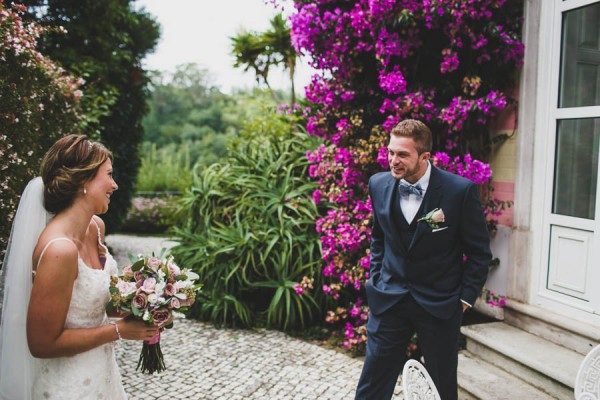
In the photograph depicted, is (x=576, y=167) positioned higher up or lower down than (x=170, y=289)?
higher up

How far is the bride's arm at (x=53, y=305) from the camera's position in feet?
5.65

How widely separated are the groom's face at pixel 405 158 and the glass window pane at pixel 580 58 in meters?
1.86

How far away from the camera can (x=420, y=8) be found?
4090mm

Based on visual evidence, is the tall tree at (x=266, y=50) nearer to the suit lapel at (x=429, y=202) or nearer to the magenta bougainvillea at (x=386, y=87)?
the magenta bougainvillea at (x=386, y=87)

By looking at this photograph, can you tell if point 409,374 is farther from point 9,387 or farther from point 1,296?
point 1,296

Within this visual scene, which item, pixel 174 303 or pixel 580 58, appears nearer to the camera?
pixel 174 303

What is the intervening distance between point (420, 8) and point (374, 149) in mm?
1275

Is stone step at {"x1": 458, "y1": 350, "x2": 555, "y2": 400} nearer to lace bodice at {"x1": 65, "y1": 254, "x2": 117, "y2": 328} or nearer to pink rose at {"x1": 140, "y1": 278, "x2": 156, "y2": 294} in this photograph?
pink rose at {"x1": 140, "y1": 278, "x2": 156, "y2": 294}

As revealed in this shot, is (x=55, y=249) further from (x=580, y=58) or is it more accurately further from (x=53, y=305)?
(x=580, y=58)

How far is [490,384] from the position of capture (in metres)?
3.45

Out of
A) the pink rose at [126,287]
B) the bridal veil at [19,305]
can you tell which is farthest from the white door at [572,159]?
the bridal veil at [19,305]

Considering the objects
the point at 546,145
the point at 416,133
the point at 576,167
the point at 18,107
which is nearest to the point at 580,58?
the point at 546,145

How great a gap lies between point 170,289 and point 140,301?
137 mm

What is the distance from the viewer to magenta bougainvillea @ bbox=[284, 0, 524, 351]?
4.13 meters
